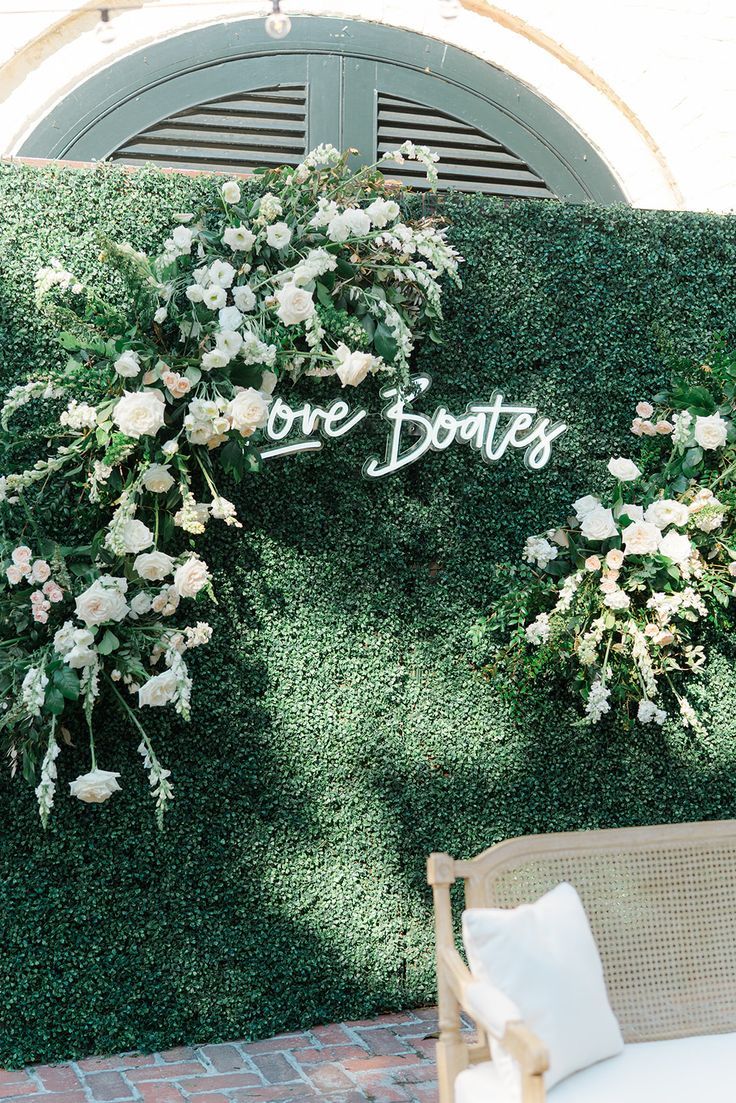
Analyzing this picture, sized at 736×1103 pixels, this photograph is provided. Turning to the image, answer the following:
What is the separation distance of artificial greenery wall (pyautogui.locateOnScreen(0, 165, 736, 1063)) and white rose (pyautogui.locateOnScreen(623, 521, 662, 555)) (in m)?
0.34

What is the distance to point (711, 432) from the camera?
416 cm

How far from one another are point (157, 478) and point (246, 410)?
39cm

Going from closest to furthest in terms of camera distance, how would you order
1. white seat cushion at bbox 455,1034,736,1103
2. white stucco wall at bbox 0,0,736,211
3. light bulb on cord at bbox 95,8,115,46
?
white seat cushion at bbox 455,1034,736,1103 → light bulb on cord at bbox 95,8,115,46 → white stucco wall at bbox 0,0,736,211

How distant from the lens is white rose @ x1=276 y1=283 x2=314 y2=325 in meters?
3.69

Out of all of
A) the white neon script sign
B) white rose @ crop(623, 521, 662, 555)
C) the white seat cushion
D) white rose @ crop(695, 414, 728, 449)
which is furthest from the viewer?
white rose @ crop(695, 414, 728, 449)

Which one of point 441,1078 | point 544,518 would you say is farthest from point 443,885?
point 544,518

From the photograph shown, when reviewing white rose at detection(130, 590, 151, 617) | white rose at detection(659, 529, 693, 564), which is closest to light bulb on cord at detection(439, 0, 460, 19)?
white rose at detection(659, 529, 693, 564)

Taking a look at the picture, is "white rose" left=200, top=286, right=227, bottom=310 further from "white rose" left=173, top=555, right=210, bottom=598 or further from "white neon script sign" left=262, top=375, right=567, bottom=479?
"white rose" left=173, top=555, right=210, bottom=598

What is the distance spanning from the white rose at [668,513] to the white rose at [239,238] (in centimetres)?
185

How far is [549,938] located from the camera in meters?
2.65

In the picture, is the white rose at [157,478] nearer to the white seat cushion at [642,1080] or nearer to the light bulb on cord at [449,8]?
the white seat cushion at [642,1080]

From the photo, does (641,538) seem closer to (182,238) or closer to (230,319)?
(230,319)

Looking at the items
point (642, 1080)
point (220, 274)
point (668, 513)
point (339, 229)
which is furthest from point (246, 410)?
point (642, 1080)

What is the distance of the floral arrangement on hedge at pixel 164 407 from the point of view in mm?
3539
